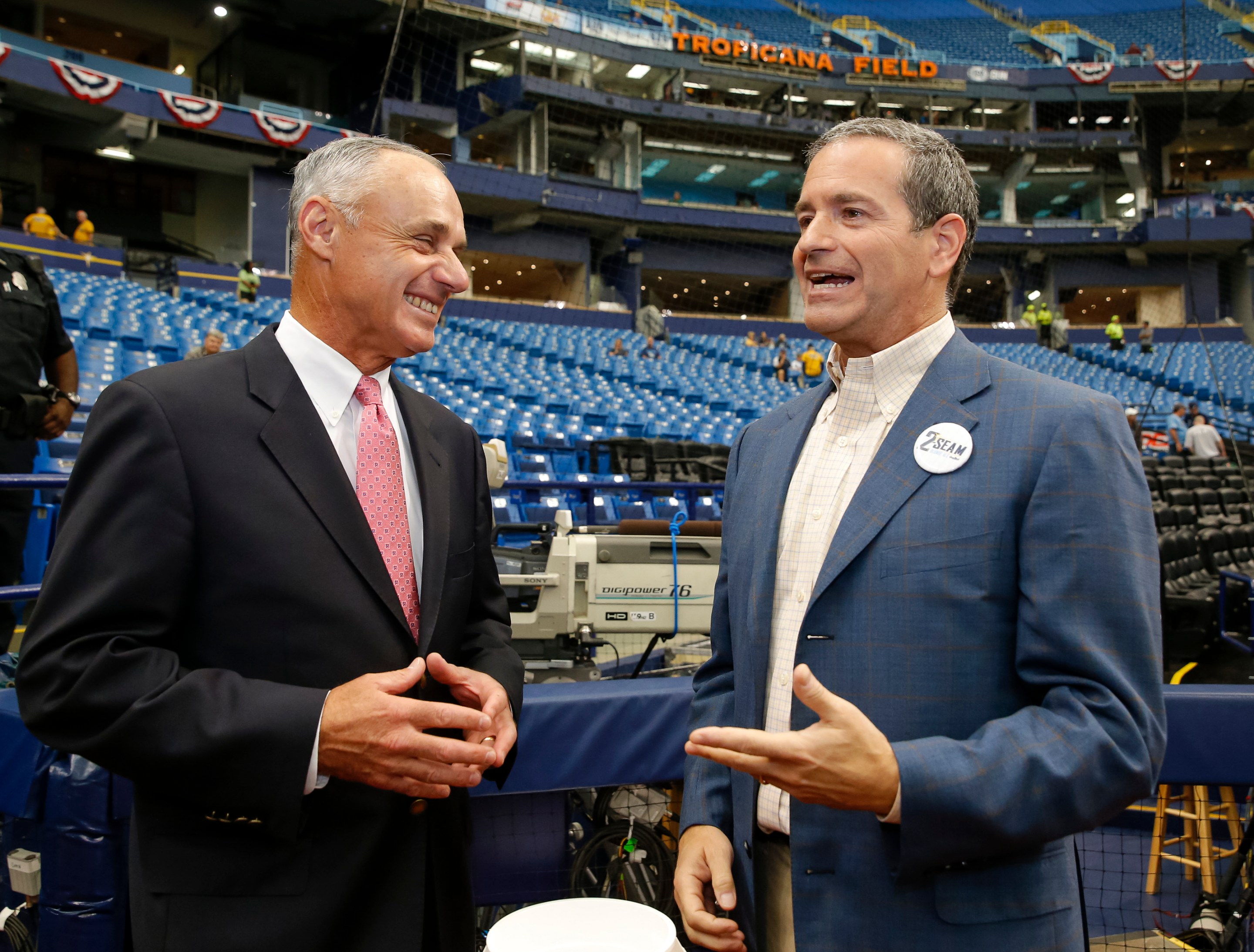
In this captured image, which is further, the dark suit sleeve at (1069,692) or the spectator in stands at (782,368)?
the spectator in stands at (782,368)

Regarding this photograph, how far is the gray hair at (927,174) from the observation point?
4.31 feet

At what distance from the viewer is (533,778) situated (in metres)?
1.83

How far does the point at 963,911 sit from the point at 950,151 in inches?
43.7

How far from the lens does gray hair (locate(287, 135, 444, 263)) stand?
1345mm

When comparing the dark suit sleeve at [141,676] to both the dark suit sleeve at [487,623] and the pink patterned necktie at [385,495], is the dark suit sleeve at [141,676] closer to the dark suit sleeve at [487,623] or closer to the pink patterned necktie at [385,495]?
the pink patterned necktie at [385,495]

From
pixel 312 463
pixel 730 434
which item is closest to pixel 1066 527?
pixel 312 463

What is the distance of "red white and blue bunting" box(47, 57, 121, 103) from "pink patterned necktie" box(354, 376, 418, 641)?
20509 mm

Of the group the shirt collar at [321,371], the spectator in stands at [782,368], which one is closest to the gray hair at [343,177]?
the shirt collar at [321,371]

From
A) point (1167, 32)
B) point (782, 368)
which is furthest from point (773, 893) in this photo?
point (1167, 32)

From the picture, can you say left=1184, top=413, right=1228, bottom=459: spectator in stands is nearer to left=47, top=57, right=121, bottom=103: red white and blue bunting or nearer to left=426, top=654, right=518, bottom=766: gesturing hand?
left=426, top=654, right=518, bottom=766: gesturing hand

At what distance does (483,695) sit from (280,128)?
840 inches

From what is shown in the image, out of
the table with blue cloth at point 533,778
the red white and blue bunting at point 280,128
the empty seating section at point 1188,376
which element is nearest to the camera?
the table with blue cloth at point 533,778

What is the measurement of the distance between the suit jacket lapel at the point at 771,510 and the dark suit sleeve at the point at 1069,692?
11.6 inches

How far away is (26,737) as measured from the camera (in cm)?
163
